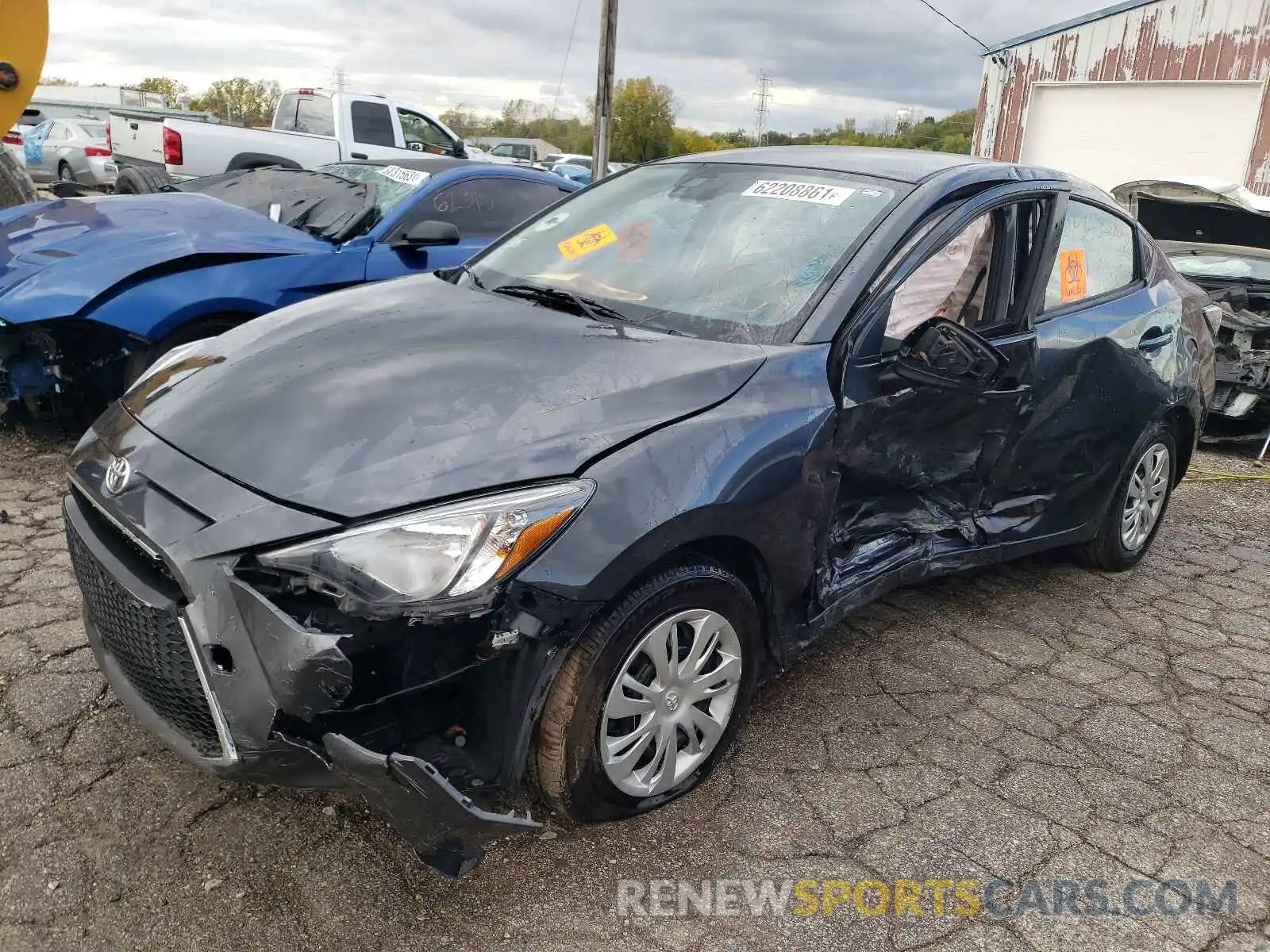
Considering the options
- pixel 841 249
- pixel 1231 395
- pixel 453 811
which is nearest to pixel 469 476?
pixel 453 811

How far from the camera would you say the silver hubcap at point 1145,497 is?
165 inches

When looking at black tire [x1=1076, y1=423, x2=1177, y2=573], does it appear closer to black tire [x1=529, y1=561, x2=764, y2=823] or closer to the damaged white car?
black tire [x1=529, y1=561, x2=764, y2=823]

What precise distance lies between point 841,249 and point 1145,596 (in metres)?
2.41

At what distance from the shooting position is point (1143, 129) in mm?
14680

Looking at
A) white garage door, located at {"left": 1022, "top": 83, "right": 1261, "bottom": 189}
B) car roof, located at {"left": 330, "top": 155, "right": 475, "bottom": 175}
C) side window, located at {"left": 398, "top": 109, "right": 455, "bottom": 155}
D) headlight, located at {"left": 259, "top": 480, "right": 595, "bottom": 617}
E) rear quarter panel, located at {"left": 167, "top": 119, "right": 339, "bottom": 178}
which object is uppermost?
white garage door, located at {"left": 1022, "top": 83, "right": 1261, "bottom": 189}

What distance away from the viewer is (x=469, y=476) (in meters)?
2.08

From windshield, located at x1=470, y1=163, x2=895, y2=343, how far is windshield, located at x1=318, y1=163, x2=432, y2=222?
2.41 meters

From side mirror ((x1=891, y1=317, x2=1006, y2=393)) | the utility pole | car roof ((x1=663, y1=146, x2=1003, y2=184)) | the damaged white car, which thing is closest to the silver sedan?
the utility pole

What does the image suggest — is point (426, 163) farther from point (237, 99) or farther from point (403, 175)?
point (237, 99)

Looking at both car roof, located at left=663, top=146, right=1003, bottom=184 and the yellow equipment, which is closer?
car roof, located at left=663, top=146, right=1003, bottom=184

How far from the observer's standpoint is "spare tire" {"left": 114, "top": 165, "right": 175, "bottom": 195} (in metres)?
6.79

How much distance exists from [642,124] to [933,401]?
5988cm

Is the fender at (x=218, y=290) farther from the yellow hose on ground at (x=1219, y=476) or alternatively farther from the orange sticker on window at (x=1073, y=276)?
the yellow hose on ground at (x=1219, y=476)

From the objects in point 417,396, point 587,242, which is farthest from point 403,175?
point 417,396
